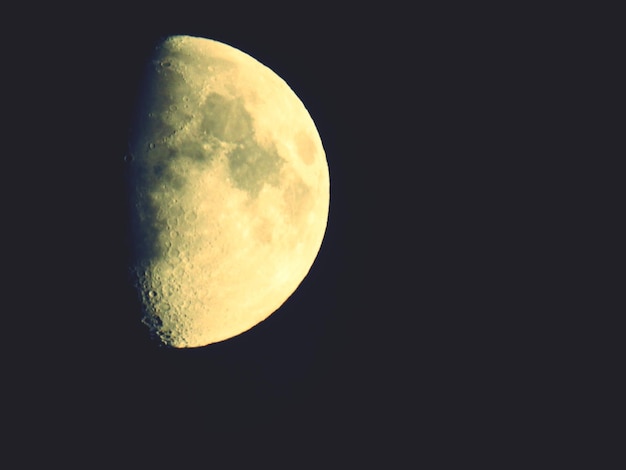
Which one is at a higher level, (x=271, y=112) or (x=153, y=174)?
(x=271, y=112)

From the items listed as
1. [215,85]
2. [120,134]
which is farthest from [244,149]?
[120,134]

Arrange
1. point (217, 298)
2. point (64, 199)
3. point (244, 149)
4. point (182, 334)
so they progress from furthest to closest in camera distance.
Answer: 1. point (182, 334)
2. point (217, 298)
3. point (244, 149)
4. point (64, 199)


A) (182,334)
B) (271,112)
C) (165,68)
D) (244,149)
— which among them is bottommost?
(182,334)

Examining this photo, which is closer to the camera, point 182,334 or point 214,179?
point 214,179

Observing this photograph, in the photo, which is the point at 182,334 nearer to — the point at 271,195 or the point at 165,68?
the point at 271,195

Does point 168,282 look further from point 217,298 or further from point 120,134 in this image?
point 120,134

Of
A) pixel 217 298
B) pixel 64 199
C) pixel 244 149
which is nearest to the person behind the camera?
pixel 64 199

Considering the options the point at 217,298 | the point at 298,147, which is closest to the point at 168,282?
the point at 217,298
